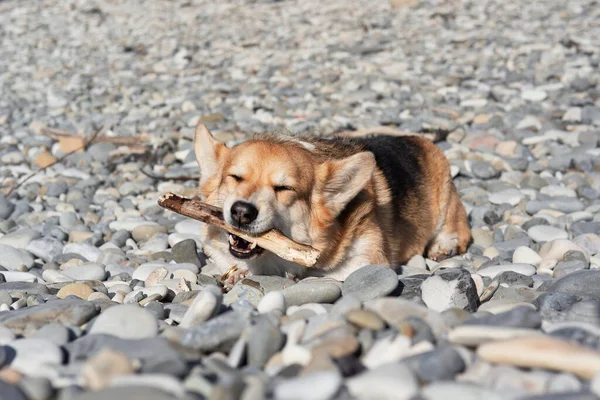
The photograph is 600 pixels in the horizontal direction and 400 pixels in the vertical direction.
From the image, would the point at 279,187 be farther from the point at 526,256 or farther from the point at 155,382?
the point at 155,382

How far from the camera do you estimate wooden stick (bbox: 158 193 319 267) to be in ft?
15.6

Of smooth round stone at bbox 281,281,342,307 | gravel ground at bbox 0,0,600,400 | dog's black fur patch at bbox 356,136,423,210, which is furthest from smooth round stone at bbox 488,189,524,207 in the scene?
smooth round stone at bbox 281,281,342,307

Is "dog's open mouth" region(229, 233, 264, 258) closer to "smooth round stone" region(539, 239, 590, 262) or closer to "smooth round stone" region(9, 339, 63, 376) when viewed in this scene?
"smooth round stone" region(9, 339, 63, 376)

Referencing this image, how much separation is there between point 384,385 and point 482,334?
578 millimetres

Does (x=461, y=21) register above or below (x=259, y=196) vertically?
below

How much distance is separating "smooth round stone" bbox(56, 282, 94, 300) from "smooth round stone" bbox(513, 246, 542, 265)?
3.35 metres

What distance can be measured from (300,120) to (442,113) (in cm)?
209

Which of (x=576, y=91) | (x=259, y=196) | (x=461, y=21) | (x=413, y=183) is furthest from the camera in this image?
(x=461, y=21)

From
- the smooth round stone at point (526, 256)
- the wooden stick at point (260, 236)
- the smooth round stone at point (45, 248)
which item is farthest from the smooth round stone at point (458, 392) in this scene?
the smooth round stone at point (45, 248)

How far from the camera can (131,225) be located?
6730 mm

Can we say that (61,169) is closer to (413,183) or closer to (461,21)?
(413,183)

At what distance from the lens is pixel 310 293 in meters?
4.05

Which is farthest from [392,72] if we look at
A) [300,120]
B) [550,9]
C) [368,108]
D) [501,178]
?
[550,9]

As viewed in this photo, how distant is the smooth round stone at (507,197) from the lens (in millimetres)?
7223
